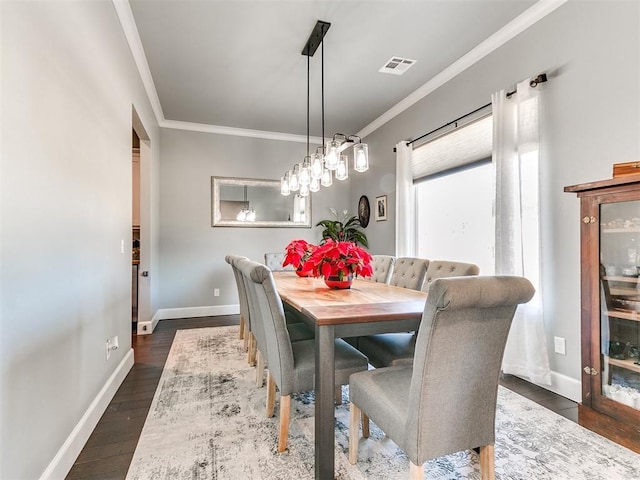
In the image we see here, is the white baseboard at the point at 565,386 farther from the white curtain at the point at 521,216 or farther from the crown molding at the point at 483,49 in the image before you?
the crown molding at the point at 483,49

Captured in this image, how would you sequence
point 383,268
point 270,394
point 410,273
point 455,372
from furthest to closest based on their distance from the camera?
point 383,268
point 410,273
point 270,394
point 455,372

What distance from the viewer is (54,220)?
1445 mm

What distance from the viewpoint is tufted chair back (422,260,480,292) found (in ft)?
6.70

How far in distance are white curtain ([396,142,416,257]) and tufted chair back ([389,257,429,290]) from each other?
1.06 m

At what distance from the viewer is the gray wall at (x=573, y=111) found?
193 centimetres

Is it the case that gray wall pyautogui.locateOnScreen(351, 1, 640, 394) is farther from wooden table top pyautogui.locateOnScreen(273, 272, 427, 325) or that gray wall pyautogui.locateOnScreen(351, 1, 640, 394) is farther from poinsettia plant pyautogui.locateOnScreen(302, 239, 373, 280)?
poinsettia plant pyautogui.locateOnScreen(302, 239, 373, 280)

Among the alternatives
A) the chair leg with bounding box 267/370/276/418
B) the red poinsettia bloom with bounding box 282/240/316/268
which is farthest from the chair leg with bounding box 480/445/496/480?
the red poinsettia bloom with bounding box 282/240/316/268

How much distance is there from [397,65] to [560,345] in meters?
2.73

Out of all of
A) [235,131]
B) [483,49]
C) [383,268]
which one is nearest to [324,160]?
[383,268]

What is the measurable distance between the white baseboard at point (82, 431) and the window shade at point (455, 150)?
3.42 m

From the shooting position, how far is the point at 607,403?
68.2 inches

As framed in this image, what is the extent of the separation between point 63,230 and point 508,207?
9.36 ft

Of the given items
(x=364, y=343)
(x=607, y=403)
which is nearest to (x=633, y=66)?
(x=607, y=403)

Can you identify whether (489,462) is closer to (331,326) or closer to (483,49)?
(331,326)
